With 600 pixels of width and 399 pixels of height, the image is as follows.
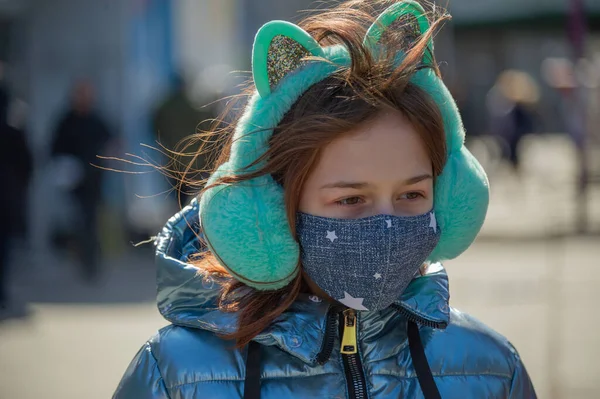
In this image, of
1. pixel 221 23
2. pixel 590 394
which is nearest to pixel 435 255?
pixel 590 394

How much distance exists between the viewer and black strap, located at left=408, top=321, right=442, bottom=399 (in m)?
1.88

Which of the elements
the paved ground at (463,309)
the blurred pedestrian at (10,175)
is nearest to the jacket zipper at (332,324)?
the paved ground at (463,309)

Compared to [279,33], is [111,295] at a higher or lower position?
lower

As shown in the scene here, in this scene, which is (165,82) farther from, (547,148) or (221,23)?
(547,148)

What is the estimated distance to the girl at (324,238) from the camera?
1.84 metres

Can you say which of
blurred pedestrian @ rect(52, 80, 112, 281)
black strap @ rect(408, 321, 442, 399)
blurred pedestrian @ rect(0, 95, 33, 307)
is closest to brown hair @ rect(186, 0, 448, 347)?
black strap @ rect(408, 321, 442, 399)

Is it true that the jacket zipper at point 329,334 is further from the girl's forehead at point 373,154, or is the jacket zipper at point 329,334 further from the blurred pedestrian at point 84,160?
the blurred pedestrian at point 84,160

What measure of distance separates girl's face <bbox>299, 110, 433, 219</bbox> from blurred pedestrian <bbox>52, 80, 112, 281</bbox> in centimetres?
735

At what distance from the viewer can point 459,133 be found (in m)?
2.03

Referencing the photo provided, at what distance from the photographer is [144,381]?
1884mm

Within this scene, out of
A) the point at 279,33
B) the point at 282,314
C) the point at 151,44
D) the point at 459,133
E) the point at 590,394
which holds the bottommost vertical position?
the point at 590,394

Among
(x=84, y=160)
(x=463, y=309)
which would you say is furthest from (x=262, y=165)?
(x=84, y=160)

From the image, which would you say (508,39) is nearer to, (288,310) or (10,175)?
(10,175)

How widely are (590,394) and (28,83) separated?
7.23 metres
